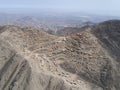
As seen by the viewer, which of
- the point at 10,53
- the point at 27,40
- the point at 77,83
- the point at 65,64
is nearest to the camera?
the point at 77,83

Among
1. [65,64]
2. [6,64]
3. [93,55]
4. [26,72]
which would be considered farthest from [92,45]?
[6,64]

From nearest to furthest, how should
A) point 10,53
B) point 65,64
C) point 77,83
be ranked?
1. point 77,83
2. point 65,64
3. point 10,53

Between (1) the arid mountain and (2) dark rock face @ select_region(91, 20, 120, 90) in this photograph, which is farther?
(2) dark rock face @ select_region(91, 20, 120, 90)

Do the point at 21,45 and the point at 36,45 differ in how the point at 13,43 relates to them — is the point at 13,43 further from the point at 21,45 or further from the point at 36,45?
the point at 36,45

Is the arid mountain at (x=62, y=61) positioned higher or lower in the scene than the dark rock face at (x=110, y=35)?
lower

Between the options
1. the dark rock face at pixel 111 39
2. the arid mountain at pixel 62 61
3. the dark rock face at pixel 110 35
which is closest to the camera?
the arid mountain at pixel 62 61

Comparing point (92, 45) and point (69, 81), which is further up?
point (92, 45)

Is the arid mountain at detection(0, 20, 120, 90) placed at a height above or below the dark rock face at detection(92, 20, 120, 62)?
below

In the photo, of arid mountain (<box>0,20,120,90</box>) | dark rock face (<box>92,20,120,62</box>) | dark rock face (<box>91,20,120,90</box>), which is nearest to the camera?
arid mountain (<box>0,20,120,90</box>)
